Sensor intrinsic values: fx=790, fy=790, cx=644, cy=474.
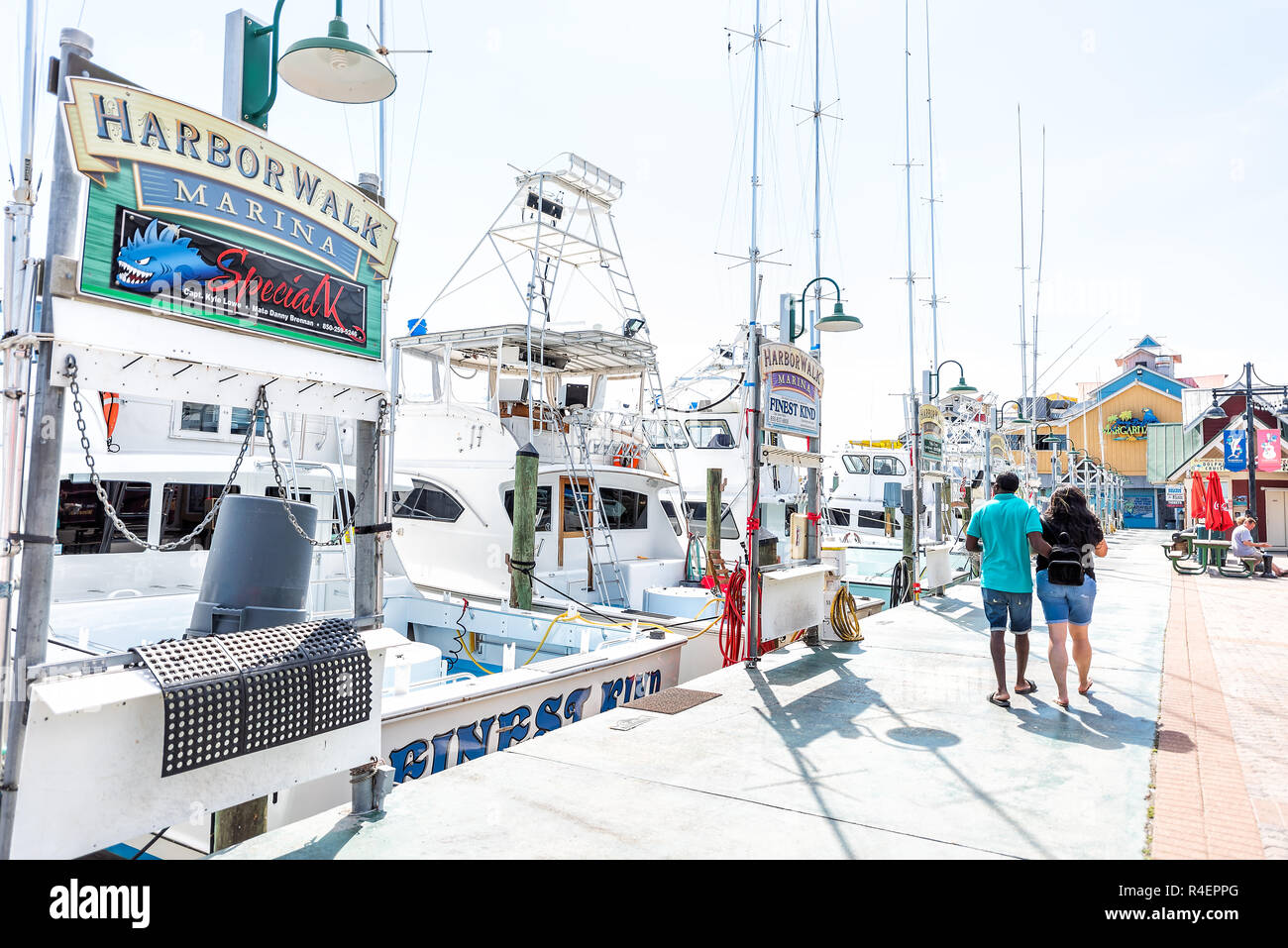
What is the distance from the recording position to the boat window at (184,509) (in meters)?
8.60

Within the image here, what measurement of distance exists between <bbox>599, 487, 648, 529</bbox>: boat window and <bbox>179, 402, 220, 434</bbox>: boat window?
5.58 metres

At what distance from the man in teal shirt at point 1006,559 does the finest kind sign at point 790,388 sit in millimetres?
2407

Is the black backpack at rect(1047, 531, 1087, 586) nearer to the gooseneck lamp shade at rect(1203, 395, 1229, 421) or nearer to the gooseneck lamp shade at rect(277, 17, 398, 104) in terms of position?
the gooseneck lamp shade at rect(277, 17, 398, 104)

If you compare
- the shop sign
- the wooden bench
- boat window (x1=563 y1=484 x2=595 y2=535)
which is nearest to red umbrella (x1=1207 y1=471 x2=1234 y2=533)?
the wooden bench

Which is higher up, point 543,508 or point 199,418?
point 199,418

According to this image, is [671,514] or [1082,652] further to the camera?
[671,514]

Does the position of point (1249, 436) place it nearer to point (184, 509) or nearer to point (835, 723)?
point (835, 723)

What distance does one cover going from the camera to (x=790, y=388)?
28.6 feet

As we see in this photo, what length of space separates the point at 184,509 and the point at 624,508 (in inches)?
261

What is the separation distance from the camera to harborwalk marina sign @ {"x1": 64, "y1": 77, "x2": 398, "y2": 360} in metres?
3.41

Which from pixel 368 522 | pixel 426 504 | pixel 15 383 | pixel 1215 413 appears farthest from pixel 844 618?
pixel 1215 413

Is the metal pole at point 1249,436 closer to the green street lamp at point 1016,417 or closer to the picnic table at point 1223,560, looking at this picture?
the picnic table at point 1223,560
